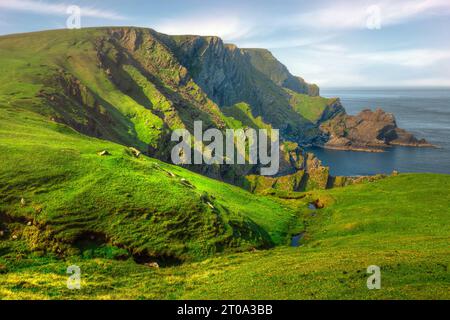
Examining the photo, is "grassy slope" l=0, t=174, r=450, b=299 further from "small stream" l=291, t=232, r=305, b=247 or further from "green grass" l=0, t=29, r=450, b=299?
"small stream" l=291, t=232, r=305, b=247

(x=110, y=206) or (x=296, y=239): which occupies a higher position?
(x=110, y=206)

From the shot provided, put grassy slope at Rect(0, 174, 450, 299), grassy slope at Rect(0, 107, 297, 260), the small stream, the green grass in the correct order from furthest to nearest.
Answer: the small stream → grassy slope at Rect(0, 107, 297, 260) → the green grass → grassy slope at Rect(0, 174, 450, 299)

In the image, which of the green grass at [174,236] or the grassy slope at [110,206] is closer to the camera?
the green grass at [174,236]

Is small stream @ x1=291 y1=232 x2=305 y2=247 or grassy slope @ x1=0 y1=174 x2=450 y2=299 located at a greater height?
grassy slope @ x1=0 y1=174 x2=450 y2=299

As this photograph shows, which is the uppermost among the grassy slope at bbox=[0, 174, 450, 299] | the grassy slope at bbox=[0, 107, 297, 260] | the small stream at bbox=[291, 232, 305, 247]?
the grassy slope at bbox=[0, 107, 297, 260]

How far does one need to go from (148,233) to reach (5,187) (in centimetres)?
1739

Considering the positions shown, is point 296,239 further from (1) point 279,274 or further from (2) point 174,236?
(1) point 279,274

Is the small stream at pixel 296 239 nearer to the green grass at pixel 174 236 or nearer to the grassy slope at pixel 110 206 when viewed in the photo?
the green grass at pixel 174 236

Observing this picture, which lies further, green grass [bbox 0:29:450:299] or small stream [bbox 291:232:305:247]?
small stream [bbox 291:232:305:247]

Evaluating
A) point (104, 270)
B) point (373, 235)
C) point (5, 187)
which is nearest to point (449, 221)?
point (373, 235)

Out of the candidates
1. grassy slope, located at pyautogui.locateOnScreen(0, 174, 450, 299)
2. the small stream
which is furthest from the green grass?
the small stream

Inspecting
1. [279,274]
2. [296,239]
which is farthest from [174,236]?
[296,239]

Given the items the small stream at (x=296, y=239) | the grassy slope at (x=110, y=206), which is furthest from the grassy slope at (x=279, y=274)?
the small stream at (x=296, y=239)

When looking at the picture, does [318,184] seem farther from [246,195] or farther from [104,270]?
[104,270]
